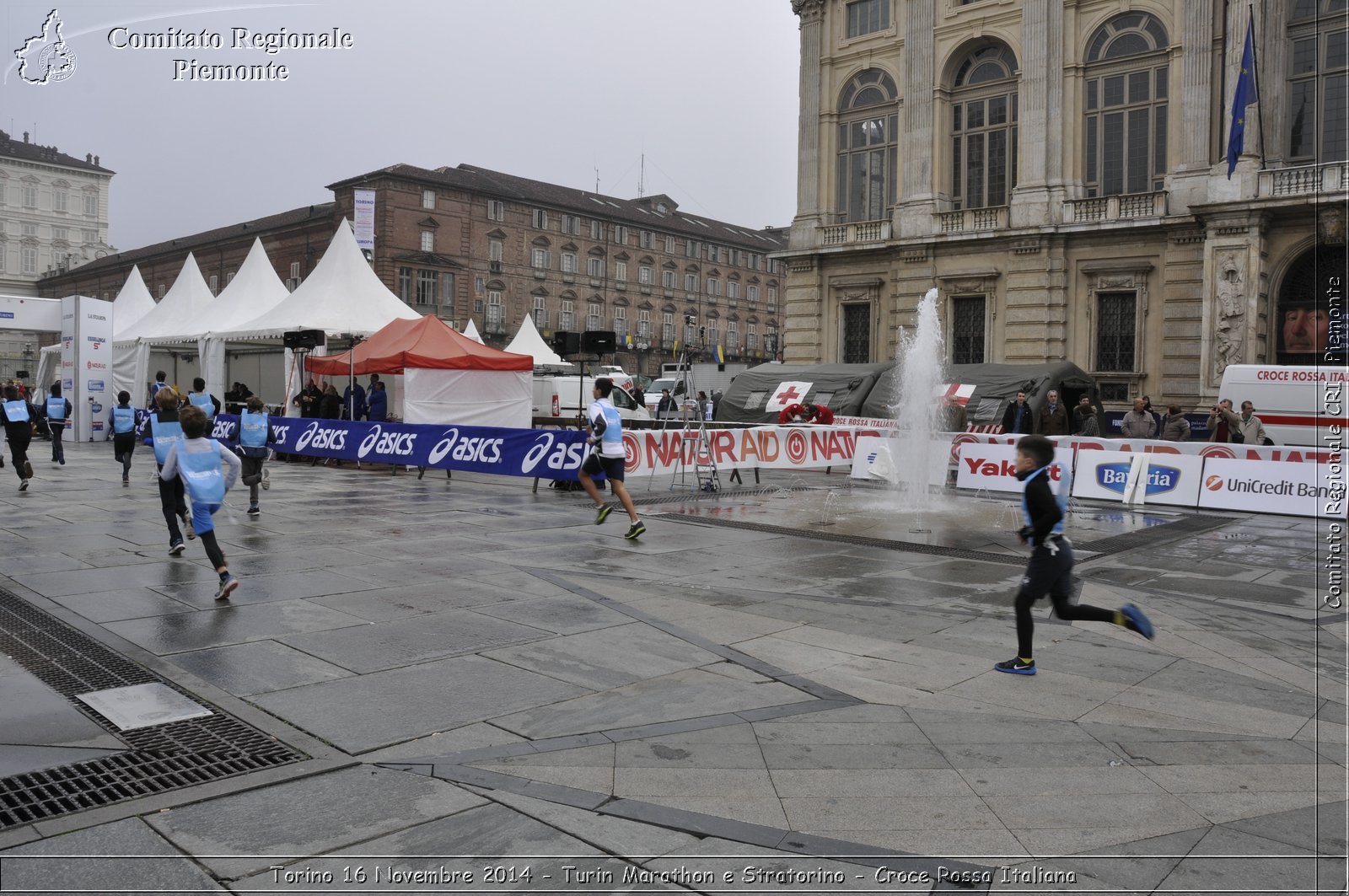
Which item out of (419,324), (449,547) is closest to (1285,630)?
(449,547)

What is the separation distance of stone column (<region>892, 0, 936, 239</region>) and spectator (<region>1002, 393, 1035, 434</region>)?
36.7 feet

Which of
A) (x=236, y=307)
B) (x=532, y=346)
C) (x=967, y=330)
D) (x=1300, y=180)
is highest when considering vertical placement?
(x=1300, y=180)

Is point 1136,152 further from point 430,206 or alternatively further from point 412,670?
point 430,206

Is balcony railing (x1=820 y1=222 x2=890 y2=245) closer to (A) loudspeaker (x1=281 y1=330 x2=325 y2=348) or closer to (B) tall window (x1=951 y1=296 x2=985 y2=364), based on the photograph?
(B) tall window (x1=951 y1=296 x2=985 y2=364)

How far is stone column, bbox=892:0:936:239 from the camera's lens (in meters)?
34.2

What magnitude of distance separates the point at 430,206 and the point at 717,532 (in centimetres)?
6026

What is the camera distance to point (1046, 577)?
22.7 ft

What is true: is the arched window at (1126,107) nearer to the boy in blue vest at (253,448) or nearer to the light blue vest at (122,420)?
the boy in blue vest at (253,448)

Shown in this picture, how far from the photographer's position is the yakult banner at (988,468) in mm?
19203

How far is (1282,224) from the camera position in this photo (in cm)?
2764

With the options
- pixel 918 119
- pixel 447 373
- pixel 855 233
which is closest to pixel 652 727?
pixel 447 373

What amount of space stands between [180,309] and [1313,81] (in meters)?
34.5

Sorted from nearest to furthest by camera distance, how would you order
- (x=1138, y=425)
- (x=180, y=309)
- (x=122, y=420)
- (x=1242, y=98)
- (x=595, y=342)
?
1. (x=122, y=420)
2. (x=595, y=342)
3. (x=1138, y=425)
4. (x=1242, y=98)
5. (x=180, y=309)

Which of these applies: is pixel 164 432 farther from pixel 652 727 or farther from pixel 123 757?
pixel 652 727
